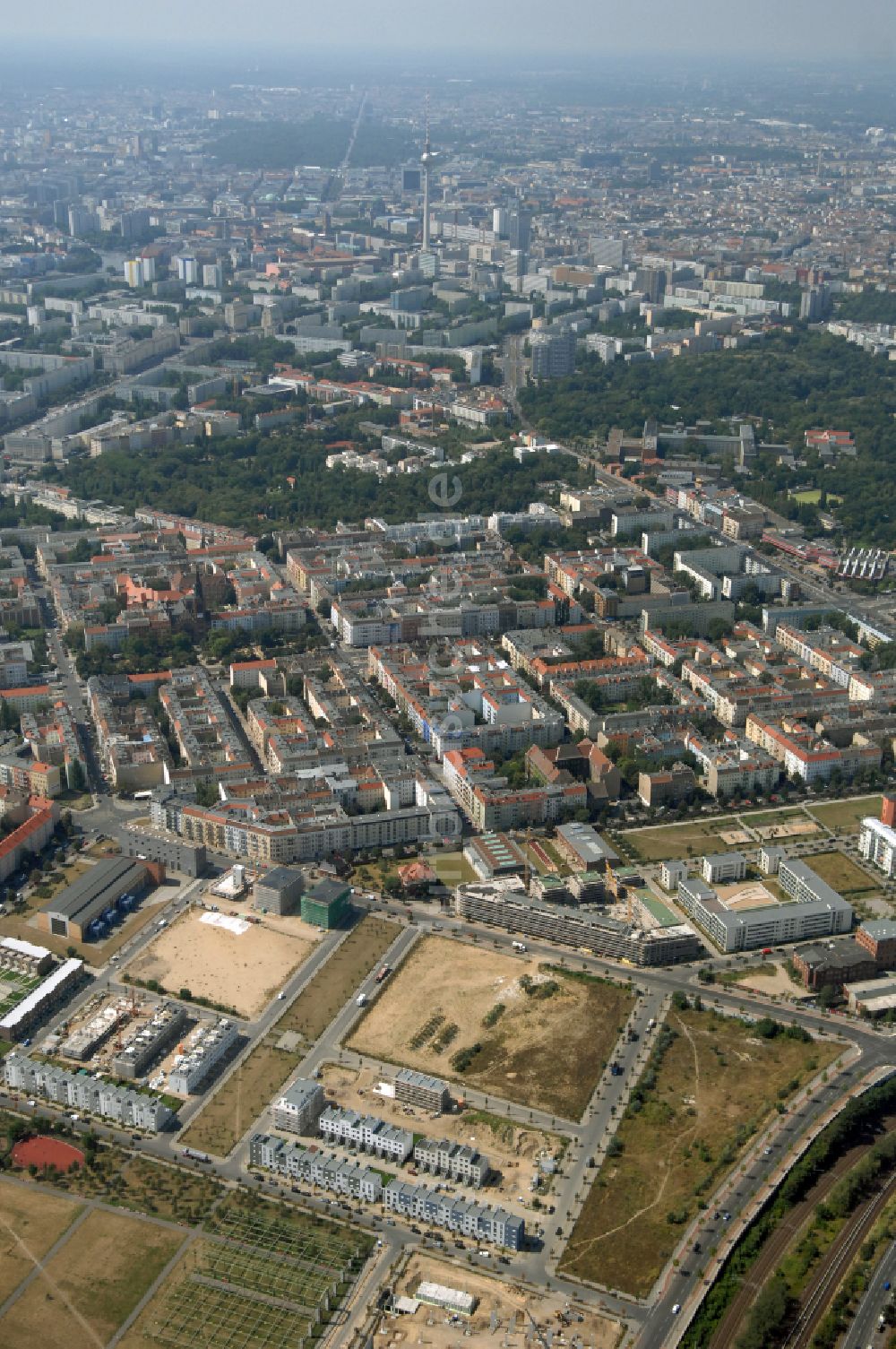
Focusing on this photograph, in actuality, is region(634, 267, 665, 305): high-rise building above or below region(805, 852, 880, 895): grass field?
above

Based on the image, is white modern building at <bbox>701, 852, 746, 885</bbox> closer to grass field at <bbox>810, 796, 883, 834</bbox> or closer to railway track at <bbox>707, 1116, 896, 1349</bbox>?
grass field at <bbox>810, 796, 883, 834</bbox>

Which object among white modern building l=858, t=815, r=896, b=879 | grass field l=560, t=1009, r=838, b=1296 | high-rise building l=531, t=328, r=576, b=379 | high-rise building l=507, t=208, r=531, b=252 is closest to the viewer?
grass field l=560, t=1009, r=838, b=1296

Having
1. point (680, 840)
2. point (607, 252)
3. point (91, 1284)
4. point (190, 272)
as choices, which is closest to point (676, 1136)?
point (91, 1284)

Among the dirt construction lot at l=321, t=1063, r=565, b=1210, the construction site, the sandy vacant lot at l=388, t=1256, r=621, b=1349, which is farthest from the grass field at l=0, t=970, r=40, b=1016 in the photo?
the sandy vacant lot at l=388, t=1256, r=621, b=1349

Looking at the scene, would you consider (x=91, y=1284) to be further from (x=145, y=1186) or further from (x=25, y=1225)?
(x=145, y=1186)

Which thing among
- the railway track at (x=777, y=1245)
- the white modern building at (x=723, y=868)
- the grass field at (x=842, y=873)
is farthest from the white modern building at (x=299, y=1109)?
the grass field at (x=842, y=873)

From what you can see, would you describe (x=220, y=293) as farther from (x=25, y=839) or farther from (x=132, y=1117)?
(x=132, y=1117)

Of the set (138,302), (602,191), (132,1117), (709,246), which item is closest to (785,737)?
(132,1117)
